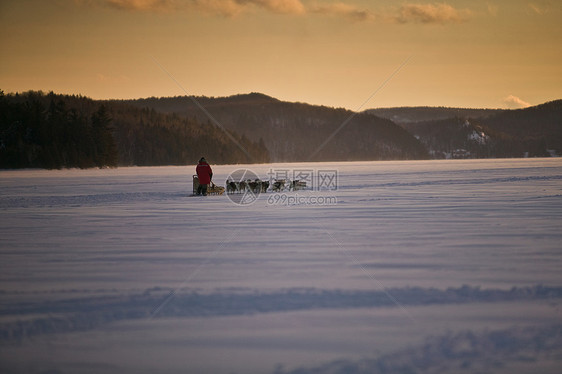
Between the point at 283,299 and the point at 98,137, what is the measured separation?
86384 mm

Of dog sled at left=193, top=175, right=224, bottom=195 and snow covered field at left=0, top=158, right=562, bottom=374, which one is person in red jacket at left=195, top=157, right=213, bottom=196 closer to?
dog sled at left=193, top=175, right=224, bottom=195

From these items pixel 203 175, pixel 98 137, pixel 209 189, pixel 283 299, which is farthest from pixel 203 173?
pixel 98 137

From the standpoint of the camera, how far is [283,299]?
5625 millimetres

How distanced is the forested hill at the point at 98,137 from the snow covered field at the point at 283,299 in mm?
70939

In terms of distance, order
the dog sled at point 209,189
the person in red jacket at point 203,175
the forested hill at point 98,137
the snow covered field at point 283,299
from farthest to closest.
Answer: the forested hill at point 98,137
the dog sled at point 209,189
the person in red jacket at point 203,175
the snow covered field at point 283,299

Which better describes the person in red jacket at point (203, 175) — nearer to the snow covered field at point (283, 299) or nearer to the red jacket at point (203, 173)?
the red jacket at point (203, 173)

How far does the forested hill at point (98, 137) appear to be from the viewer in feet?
249

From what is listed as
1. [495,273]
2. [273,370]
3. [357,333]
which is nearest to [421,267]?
[495,273]

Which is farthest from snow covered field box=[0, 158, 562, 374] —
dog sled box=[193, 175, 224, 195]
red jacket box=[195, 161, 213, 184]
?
dog sled box=[193, 175, 224, 195]

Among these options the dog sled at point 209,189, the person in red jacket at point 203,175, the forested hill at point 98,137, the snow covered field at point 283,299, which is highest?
the forested hill at point 98,137

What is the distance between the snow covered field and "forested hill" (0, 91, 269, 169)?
7094 centimetres

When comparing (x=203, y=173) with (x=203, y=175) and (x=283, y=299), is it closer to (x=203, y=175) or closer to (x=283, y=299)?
(x=203, y=175)

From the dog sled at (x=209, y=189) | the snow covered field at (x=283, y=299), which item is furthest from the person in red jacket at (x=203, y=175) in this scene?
the snow covered field at (x=283, y=299)

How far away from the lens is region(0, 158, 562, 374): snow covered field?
4160mm
